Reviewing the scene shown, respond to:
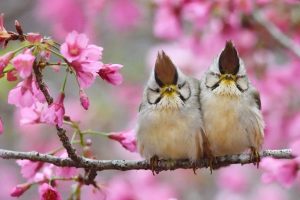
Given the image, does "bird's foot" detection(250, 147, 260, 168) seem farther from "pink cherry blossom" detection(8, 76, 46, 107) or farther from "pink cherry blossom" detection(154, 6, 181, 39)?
"pink cherry blossom" detection(154, 6, 181, 39)

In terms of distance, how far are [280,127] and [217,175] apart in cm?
159

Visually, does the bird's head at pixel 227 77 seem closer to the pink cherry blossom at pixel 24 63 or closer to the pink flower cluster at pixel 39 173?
the pink flower cluster at pixel 39 173

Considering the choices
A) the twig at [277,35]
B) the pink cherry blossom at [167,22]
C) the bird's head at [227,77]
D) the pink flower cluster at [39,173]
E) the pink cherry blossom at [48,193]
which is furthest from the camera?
the pink cherry blossom at [167,22]

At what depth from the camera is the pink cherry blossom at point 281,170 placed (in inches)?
120

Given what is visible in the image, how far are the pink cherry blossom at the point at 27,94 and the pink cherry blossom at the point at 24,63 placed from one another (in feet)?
0.28

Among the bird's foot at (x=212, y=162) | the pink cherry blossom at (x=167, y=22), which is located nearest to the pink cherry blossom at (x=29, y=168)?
the bird's foot at (x=212, y=162)

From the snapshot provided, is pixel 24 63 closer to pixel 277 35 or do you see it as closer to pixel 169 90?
pixel 169 90

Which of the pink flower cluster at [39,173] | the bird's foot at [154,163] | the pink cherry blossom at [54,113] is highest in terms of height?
the pink cherry blossom at [54,113]

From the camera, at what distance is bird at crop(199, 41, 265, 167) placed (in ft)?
10.0

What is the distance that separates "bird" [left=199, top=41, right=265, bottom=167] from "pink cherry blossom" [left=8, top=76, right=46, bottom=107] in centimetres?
78

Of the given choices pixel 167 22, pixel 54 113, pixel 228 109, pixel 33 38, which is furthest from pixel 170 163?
pixel 167 22

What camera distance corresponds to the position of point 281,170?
120 inches

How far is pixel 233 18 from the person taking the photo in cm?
449

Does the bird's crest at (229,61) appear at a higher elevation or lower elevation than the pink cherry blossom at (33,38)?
higher
